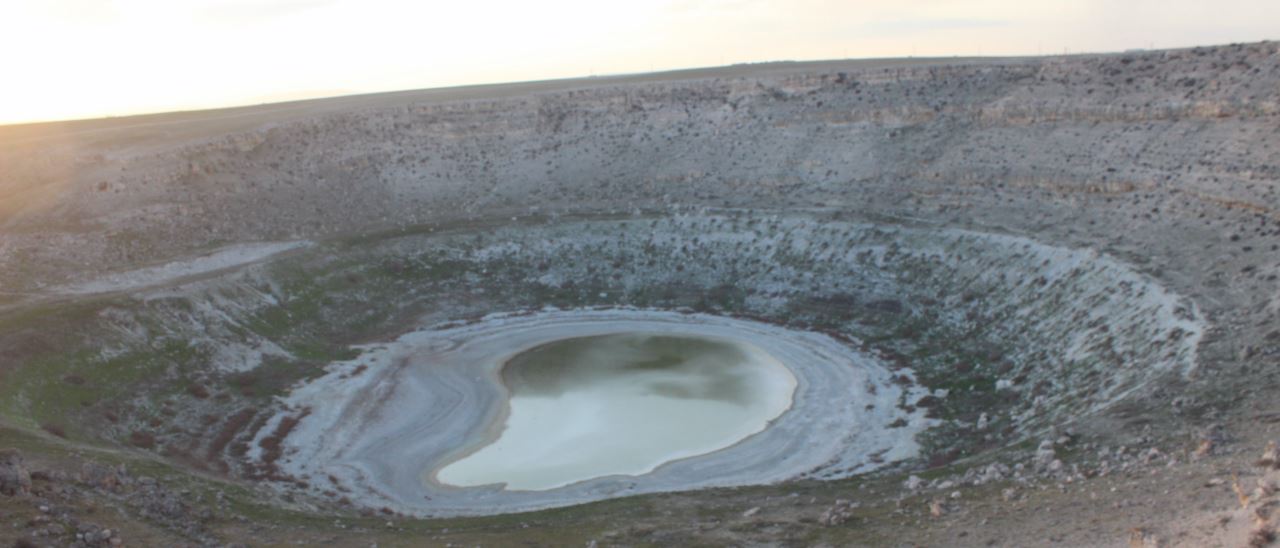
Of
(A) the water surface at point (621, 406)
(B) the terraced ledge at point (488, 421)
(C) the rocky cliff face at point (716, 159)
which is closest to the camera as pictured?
(B) the terraced ledge at point (488, 421)

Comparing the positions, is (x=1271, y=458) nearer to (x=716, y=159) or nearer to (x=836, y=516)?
(x=836, y=516)

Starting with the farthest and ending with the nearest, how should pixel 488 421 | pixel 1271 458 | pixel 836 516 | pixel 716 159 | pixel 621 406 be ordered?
pixel 716 159 → pixel 621 406 → pixel 488 421 → pixel 836 516 → pixel 1271 458

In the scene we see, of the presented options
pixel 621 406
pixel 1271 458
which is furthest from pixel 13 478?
pixel 1271 458

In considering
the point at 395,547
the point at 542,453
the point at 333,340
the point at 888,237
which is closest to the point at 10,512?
the point at 395,547

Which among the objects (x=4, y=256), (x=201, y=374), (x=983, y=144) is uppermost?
(x=983, y=144)

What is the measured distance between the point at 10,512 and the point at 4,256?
37.5m

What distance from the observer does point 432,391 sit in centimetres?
4572

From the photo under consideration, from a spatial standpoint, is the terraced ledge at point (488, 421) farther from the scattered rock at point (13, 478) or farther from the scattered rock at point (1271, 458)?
the scattered rock at point (1271, 458)

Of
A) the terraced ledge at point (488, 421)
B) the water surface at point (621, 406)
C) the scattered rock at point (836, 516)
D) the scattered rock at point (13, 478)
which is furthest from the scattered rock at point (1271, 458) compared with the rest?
the scattered rock at point (13, 478)

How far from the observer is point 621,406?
4356cm

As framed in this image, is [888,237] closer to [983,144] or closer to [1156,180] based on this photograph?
[983,144]

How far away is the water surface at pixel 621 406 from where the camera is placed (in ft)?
120

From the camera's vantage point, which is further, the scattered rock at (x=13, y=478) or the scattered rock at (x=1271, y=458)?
the scattered rock at (x=13, y=478)

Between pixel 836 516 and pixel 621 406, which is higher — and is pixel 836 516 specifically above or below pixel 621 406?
above
